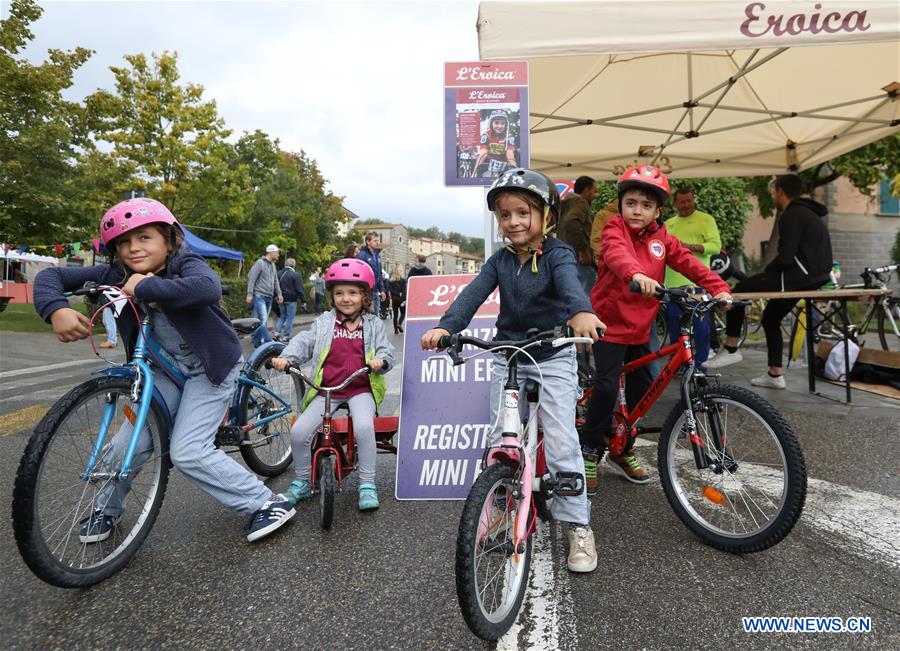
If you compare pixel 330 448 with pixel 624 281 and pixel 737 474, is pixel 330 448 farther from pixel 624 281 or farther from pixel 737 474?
pixel 737 474

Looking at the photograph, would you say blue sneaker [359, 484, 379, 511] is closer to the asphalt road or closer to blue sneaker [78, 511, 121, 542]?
the asphalt road

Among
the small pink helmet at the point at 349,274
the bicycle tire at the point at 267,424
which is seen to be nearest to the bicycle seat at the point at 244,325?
the bicycle tire at the point at 267,424

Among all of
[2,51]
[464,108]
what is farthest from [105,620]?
[2,51]

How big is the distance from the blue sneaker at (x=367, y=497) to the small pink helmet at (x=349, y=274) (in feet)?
4.04

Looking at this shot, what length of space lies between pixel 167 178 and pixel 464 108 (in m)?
23.9

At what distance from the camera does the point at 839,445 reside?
448cm

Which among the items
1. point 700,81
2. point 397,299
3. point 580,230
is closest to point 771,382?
point 580,230

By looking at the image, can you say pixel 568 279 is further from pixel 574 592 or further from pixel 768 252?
pixel 768 252

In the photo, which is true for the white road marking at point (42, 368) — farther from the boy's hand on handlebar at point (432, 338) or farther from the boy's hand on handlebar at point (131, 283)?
the boy's hand on handlebar at point (432, 338)

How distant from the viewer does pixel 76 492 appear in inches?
103

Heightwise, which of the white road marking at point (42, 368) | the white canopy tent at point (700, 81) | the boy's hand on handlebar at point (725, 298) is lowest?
the white road marking at point (42, 368)

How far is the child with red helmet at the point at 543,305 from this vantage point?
2576mm

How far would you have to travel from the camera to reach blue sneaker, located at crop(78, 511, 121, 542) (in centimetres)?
268

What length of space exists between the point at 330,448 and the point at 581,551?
4.73 feet
